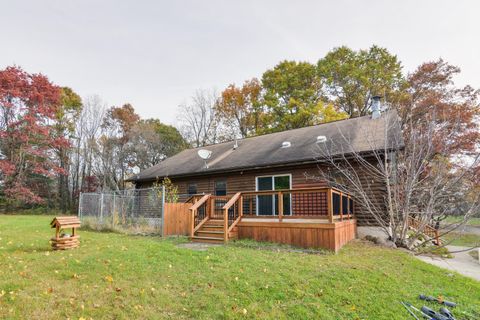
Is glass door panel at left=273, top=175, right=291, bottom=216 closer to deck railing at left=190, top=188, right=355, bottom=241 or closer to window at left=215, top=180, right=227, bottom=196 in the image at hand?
deck railing at left=190, top=188, right=355, bottom=241

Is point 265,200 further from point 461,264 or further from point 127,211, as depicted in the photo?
point 461,264

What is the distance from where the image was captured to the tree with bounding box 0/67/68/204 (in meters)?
20.0

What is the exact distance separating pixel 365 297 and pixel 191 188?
1160 cm

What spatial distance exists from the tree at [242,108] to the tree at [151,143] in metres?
5.64

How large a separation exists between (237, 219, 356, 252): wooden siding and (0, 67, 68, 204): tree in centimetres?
1939

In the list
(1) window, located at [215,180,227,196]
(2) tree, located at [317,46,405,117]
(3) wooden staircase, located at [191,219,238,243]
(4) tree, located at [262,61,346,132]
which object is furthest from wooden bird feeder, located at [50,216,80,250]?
(2) tree, located at [317,46,405,117]

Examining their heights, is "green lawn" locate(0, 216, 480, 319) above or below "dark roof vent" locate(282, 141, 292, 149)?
below

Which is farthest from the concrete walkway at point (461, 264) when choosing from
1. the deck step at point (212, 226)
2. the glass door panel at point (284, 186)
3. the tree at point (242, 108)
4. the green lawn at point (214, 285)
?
the tree at point (242, 108)

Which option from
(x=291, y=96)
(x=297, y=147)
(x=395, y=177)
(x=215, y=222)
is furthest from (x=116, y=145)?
(x=395, y=177)

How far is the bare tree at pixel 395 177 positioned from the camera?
8117 mm

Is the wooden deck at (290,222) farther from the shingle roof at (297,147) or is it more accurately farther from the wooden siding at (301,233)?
the shingle roof at (297,147)

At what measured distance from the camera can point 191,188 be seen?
579 inches

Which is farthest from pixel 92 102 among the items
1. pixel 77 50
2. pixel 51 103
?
pixel 77 50

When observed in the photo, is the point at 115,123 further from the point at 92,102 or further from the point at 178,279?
Answer: the point at 178,279
